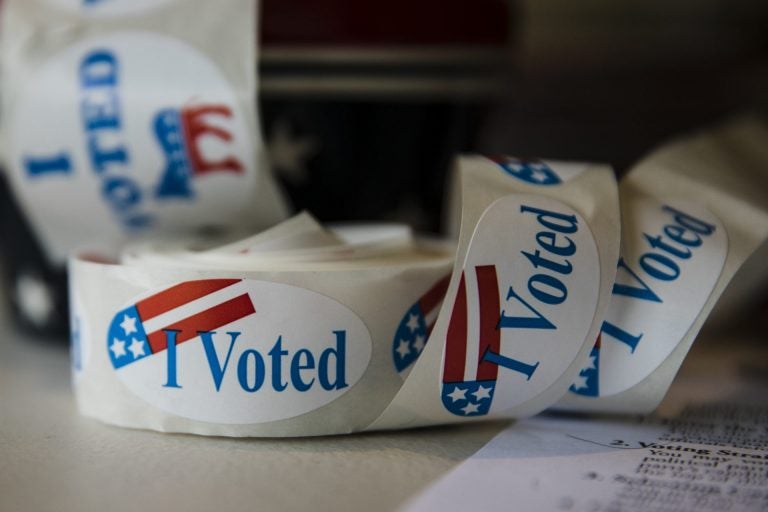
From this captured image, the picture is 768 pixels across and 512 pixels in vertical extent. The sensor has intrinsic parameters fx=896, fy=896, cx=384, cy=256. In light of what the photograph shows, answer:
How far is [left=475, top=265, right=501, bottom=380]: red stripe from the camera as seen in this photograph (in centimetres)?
51

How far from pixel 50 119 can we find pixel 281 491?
36 cm

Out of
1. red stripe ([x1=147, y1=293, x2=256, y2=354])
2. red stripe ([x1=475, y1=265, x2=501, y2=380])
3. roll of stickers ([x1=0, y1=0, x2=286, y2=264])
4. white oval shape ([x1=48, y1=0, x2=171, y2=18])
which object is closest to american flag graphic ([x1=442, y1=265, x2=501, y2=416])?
red stripe ([x1=475, y1=265, x2=501, y2=380])

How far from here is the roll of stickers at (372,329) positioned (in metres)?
0.52

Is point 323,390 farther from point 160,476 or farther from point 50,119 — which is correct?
point 50,119

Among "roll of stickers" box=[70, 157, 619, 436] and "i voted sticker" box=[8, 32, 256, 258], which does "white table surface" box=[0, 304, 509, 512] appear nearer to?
"roll of stickers" box=[70, 157, 619, 436]

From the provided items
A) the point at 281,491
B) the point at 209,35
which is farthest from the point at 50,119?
the point at 281,491

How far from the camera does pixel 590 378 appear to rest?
548mm

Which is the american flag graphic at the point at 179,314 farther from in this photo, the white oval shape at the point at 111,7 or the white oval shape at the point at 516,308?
the white oval shape at the point at 111,7

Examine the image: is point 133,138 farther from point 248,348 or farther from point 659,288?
point 659,288

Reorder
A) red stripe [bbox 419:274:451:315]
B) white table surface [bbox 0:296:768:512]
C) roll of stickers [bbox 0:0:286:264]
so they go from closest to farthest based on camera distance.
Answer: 1. white table surface [bbox 0:296:768:512]
2. red stripe [bbox 419:274:451:315]
3. roll of stickers [bbox 0:0:286:264]

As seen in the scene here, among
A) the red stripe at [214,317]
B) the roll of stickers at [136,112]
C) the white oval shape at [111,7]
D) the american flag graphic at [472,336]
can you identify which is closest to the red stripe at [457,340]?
the american flag graphic at [472,336]

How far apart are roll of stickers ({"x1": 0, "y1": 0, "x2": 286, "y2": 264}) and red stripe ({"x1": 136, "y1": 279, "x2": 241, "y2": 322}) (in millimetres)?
163

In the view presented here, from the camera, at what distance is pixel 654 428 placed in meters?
0.57

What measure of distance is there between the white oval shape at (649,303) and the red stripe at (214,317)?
0.21 m
